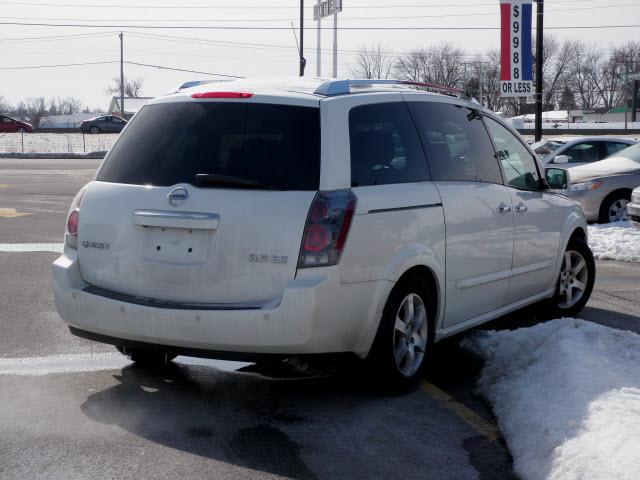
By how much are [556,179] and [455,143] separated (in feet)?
5.39

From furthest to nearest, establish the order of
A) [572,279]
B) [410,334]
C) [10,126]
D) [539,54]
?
1. [10,126]
2. [539,54]
3. [572,279]
4. [410,334]

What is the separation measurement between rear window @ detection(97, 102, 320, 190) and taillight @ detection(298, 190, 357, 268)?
0.12 meters

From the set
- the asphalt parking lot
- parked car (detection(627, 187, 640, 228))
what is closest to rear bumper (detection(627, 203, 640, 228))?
parked car (detection(627, 187, 640, 228))

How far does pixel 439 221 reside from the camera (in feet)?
19.5

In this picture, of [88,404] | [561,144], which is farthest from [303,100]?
[561,144]

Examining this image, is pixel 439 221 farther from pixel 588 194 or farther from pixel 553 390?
pixel 588 194

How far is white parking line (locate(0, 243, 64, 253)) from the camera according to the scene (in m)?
11.4

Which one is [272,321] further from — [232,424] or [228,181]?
[228,181]

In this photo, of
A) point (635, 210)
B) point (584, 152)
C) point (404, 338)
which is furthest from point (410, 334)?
point (584, 152)

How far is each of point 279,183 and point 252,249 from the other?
388mm

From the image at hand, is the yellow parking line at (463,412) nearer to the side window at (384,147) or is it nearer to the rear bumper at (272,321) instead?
the rear bumper at (272,321)

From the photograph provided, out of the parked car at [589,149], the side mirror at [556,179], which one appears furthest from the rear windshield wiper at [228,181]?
the parked car at [589,149]

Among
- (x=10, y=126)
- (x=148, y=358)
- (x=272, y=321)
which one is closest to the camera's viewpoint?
(x=272, y=321)

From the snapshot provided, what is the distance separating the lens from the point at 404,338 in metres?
5.79
